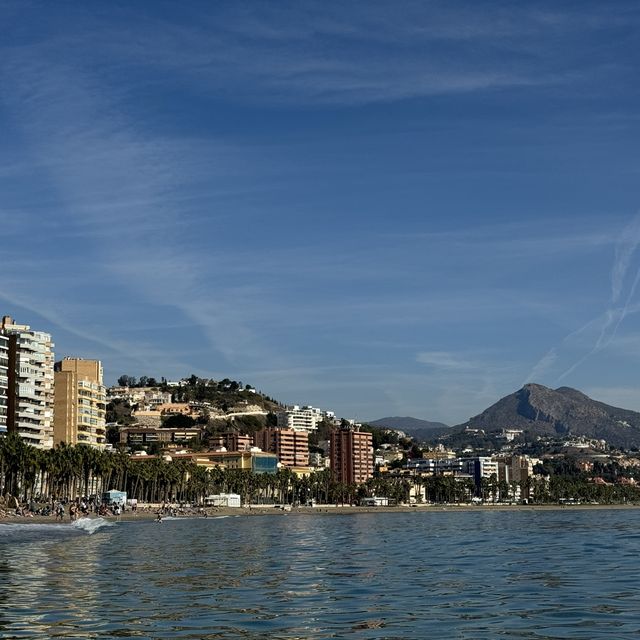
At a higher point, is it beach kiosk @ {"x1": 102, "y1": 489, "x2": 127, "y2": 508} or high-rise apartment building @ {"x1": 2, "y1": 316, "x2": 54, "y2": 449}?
high-rise apartment building @ {"x1": 2, "y1": 316, "x2": 54, "y2": 449}

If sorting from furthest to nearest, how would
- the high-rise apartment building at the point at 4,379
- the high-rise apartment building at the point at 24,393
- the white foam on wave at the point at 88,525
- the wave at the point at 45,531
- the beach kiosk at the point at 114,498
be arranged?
the high-rise apartment building at the point at 24,393 < the high-rise apartment building at the point at 4,379 < the beach kiosk at the point at 114,498 < the white foam on wave at the point at 88,525 < the wave at the point at 45,531

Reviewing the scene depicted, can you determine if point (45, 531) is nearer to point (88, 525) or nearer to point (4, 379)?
point (88, 525)

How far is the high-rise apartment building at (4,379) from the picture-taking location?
18325 cm

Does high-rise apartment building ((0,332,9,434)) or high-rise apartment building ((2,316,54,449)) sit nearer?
high-rise apartment building ((0,332,9,434))

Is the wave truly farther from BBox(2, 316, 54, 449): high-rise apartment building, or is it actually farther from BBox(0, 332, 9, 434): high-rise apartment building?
BBox(2, 316, 54, 449): high-rise apartment building

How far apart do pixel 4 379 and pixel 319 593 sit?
517 feet

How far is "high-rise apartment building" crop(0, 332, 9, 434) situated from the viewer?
18325cm

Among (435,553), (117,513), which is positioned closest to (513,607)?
(435,553)

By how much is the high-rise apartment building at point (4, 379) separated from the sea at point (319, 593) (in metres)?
122

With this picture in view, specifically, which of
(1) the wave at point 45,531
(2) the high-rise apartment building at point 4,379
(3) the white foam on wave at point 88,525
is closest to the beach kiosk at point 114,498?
(2) the high-rise apartment building at point 4,379

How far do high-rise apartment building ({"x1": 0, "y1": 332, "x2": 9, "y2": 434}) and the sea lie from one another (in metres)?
122

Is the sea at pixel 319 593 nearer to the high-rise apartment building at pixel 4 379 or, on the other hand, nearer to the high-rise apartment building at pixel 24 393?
the high-rise apartment building at pixel 4 379

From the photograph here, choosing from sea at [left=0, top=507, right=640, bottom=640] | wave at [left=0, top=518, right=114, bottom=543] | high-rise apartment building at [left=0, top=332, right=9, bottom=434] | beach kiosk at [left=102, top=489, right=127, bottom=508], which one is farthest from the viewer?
high-rise apartment building at [left=0, top=332, right=9, bottom=434]

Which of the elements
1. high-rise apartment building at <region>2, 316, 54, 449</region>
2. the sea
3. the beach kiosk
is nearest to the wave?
the sea
